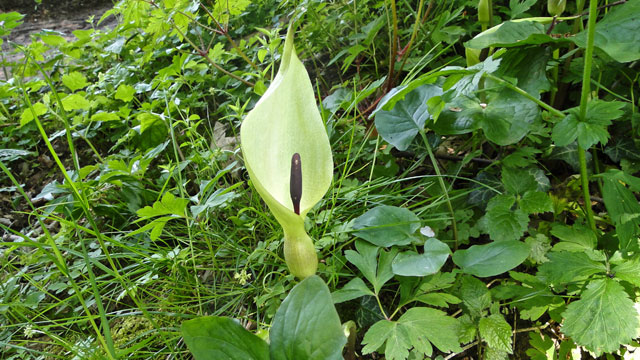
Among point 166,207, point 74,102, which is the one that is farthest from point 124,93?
point 166,207

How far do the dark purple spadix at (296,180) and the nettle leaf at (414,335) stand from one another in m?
0.27

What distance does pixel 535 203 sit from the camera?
0.84 m

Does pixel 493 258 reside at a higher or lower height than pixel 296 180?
lower

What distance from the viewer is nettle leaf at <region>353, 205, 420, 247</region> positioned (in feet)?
2.70

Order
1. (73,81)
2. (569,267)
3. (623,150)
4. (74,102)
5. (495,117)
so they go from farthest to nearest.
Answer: (73,81) < (74,102) < (623,150) < (495,117) < (569,267)

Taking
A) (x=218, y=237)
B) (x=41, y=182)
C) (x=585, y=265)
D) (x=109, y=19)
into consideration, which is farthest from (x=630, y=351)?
(x=109, y=19)

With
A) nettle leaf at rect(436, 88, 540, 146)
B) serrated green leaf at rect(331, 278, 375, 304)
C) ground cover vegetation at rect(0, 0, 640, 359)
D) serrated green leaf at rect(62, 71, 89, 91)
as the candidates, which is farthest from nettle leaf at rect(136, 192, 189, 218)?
serrated green leaf at rect(62, 71, 89, 91)

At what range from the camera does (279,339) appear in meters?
0.58

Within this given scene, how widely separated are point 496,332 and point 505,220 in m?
0.24

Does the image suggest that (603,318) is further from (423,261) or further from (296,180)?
(296,180)

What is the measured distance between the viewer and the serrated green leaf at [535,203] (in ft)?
2.70

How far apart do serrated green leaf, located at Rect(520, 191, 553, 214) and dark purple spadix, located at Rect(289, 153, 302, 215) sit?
497 mm

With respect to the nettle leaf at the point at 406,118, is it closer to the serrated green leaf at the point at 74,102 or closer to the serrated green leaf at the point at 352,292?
the serrated green leaf at the point at 352,292

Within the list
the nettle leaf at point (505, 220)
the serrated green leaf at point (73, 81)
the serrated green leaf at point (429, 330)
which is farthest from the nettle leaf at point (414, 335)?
the serrated green leaf at point (73, 81)
